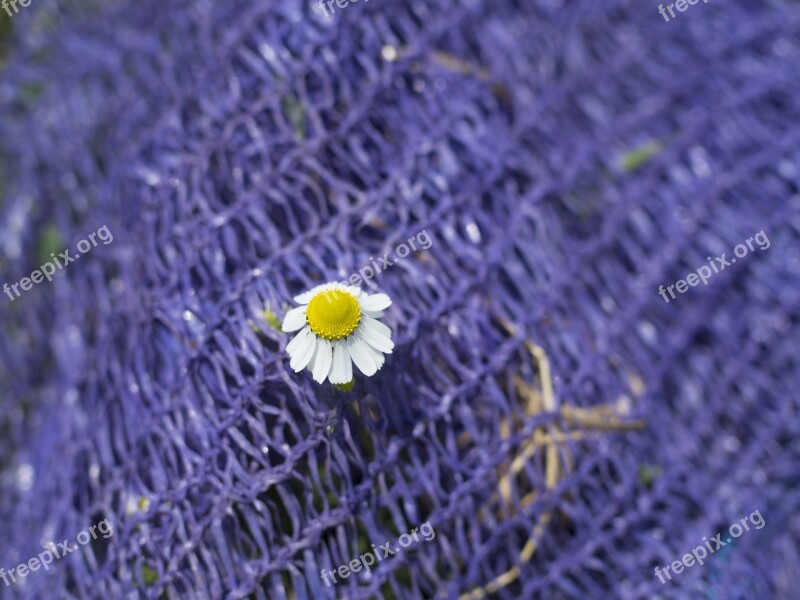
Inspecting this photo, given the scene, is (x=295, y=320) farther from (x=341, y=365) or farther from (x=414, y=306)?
(x=414, y=306)

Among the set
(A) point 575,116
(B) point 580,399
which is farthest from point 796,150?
(B) point 580,399

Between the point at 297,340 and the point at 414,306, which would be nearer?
the point at 297,340

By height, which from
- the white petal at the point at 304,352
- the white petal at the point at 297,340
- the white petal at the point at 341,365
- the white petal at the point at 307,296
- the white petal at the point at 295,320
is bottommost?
the white petal at the point at 341,365

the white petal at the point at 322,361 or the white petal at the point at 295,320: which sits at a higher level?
the white petal at the point at 295,320

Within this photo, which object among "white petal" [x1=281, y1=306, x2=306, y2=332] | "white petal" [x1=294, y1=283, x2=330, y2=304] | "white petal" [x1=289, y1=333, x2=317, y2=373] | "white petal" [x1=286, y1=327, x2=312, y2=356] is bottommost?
"white petal" [x1=289, y1=333, x2=317, y2=373]

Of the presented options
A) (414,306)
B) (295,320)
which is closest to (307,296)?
(295,320)

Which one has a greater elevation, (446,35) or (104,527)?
(446,35)

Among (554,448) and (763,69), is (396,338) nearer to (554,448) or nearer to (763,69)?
(554,448)
